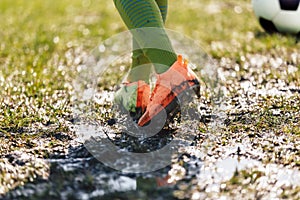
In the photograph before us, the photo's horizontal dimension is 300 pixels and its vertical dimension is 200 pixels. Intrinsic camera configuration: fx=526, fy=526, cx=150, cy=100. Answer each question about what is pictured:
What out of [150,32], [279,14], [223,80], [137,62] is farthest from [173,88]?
[279,14]

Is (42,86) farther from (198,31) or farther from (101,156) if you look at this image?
(198,31)

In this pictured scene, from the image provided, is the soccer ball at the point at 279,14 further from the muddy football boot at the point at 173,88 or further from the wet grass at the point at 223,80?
the muddy football boot at the point at 173,88

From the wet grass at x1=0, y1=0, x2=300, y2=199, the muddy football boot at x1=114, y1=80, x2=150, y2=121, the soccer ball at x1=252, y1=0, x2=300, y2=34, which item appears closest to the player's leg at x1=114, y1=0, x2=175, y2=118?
the muddy football boot at x1=114, y1=80, x2=150, y2=121

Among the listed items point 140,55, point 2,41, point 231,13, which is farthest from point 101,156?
point 231,13

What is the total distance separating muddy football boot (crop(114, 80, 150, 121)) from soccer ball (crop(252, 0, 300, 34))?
5.84 feet

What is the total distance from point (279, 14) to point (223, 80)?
1073 mm

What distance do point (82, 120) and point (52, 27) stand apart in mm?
2301

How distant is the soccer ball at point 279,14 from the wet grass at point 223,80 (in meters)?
0.09

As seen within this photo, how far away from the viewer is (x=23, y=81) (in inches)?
131

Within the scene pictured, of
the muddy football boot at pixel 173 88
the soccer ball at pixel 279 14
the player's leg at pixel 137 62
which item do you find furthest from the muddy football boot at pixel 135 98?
the soccer ball at pixel 279 14

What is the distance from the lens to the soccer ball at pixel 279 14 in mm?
4012

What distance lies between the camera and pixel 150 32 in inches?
96.8

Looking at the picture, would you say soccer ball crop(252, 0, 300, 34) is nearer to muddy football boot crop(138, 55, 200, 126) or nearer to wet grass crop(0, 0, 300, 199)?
wet grass crop(0, 0, 300, 199)

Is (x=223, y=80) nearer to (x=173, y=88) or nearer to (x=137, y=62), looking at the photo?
(x=137, y=62)
